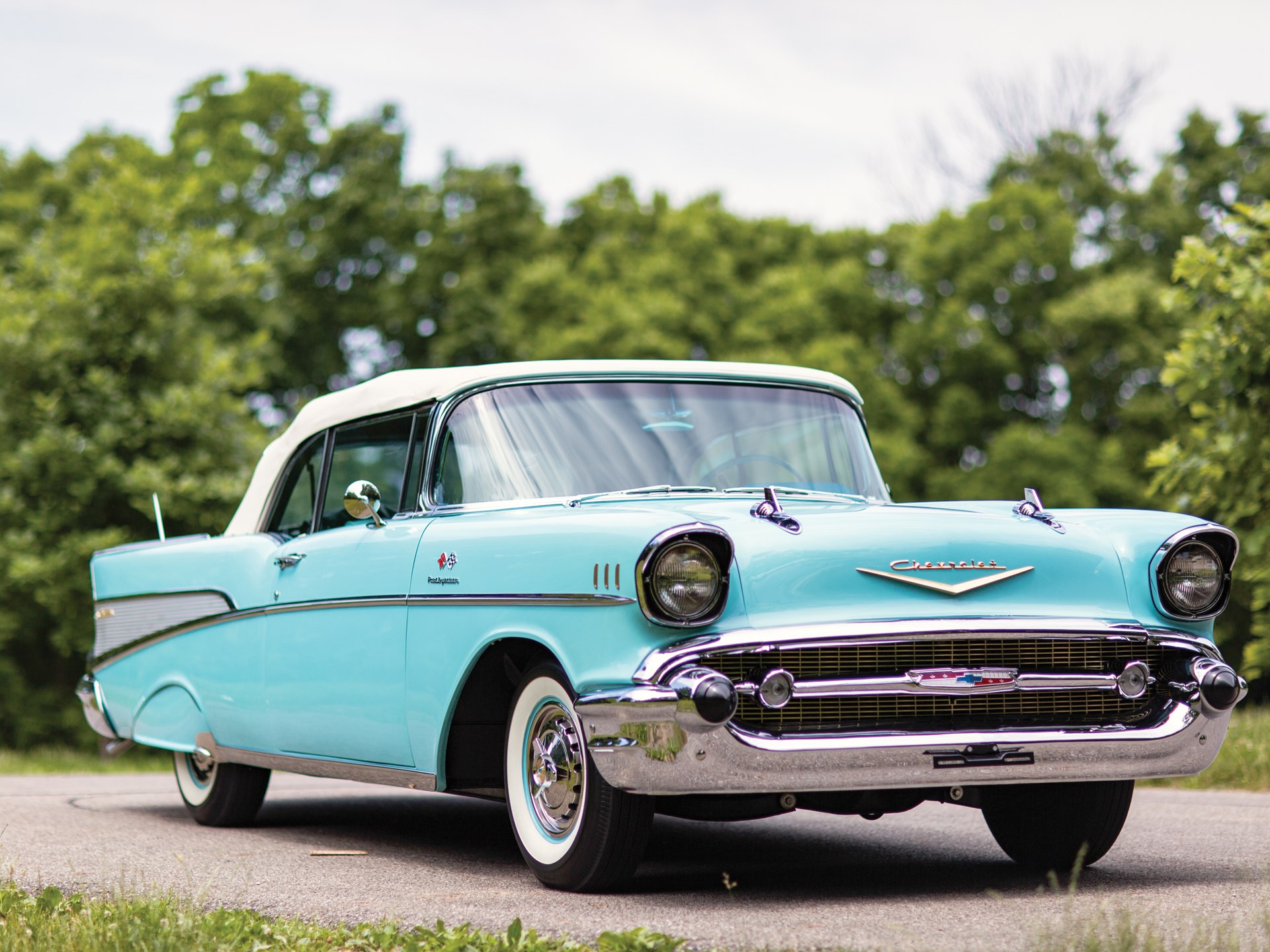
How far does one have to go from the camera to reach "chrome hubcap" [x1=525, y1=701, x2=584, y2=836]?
4.95 m

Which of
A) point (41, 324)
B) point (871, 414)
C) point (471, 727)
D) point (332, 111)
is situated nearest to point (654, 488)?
point (471, 727)

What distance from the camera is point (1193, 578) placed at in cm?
509

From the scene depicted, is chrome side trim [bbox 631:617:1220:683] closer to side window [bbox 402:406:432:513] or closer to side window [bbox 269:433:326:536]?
side window [bbox 402:406:432:513]

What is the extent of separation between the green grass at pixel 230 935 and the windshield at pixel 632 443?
1.93 m

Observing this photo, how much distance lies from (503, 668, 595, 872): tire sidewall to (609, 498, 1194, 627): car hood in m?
0.69

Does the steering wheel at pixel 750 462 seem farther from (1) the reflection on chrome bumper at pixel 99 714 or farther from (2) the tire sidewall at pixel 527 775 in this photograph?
(1) the reflection on chrome bumper at pixel 99 714

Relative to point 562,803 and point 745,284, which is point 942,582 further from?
point 745,284

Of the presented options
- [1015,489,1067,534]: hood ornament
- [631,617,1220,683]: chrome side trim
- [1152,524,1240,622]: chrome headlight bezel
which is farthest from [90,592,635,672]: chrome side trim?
[1152,524,1240,622]: chrome headlight bezel

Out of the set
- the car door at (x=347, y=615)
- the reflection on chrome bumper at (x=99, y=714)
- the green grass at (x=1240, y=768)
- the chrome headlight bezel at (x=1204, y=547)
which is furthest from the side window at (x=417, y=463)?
the green grass at (x=1240, y=768)

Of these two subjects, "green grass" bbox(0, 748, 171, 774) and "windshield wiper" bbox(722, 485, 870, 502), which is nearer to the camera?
"windshield wiper" bbox(722, 485, 870, 502)

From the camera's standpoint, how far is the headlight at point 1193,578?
5.07 metres

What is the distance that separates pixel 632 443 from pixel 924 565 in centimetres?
150

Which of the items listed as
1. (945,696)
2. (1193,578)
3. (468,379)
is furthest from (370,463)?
(1193,578)

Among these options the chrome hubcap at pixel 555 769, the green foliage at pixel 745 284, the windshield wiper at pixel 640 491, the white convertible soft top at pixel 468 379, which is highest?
the green foliage at pixel 745 284
